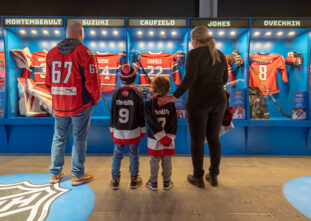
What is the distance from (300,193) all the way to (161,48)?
2.86m

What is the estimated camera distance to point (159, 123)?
1723mm

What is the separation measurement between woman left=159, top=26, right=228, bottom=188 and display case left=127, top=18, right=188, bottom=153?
3.52ft

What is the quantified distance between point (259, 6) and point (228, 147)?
2.69m

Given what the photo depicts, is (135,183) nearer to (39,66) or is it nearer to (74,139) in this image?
(74,139)

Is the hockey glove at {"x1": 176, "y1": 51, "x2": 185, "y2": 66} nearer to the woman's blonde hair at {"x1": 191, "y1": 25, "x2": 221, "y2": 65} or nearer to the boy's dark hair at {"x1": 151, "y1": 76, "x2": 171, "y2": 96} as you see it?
the woman's blonde hair at {"x1": 191, "y1": 25, "x2": 221, "y2": 65}

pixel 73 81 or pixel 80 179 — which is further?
pixel 80 179

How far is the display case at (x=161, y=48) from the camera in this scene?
9.42 ft

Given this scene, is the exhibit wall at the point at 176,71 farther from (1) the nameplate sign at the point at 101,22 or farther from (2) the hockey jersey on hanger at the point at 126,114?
(2) the hockey jersey on hanger at the point at 126,114

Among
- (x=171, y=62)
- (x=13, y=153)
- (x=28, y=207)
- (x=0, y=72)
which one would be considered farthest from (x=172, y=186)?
(x=0, y=72)

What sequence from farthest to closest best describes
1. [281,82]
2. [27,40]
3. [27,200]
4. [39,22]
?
[281,82], [27,40], [39,22], [27,200]

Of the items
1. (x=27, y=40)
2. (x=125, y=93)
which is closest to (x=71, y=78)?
(x=125, y=93)

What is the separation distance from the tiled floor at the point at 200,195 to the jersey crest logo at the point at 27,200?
38 centimetres

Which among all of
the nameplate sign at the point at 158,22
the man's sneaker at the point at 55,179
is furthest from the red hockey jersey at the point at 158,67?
the man's sneaker at the point at 55,179

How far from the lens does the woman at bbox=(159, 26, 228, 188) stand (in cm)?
173
